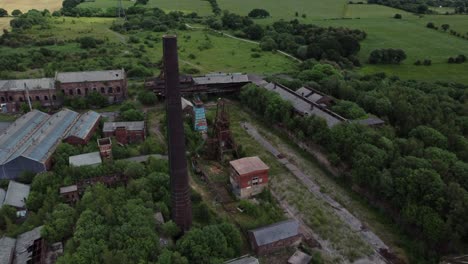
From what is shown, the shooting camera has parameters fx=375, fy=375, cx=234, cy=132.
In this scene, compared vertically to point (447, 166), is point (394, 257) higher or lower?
lower

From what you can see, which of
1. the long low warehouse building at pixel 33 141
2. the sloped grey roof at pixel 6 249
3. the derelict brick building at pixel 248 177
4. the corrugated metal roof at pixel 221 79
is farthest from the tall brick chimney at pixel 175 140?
the corrugated metal roof at pixel 221 79

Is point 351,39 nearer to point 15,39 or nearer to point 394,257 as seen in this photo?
point 394,257

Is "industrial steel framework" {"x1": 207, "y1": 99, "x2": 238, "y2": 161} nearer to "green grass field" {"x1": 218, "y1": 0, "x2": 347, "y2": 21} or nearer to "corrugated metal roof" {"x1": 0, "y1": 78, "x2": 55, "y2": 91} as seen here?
"corrugated metal roof" {"x1": 0, "y1": 78, "x2": 55, "y2": 91}

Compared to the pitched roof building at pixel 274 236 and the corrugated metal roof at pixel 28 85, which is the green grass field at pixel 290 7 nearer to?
the corrugated metal roof at pixel 28 85

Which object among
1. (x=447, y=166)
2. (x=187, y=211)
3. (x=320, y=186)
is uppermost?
(x=447, y=166)

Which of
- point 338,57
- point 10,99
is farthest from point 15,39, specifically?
point 338,57

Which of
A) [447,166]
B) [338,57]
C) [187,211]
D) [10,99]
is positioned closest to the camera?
[187,211]
